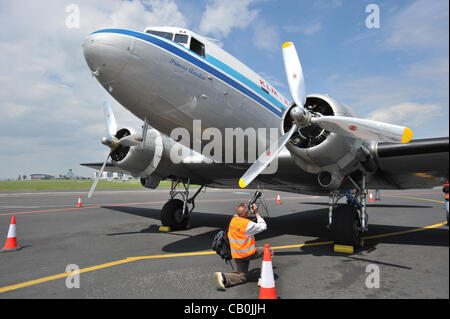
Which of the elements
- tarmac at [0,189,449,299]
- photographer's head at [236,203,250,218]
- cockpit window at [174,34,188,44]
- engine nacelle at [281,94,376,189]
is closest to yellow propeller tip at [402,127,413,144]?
engine nacelle at [281,94,376,189]

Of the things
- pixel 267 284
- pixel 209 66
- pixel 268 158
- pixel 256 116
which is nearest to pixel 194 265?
pixel 267 284

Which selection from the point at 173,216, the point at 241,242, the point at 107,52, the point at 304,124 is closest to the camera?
the point at 241,242

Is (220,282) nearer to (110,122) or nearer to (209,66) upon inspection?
(209,66)

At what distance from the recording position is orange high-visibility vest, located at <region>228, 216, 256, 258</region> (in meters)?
4.34

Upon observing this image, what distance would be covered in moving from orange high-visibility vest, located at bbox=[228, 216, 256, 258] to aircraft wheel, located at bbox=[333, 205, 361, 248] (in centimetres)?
305

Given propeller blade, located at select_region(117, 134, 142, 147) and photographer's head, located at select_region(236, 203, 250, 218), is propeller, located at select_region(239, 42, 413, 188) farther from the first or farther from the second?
propeller blade, located at select_region(117, 134, 142, 147)

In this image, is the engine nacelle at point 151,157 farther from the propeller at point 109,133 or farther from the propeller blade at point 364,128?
the propeller blade at point 364,128

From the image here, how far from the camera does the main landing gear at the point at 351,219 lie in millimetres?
6367

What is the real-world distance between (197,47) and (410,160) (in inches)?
223

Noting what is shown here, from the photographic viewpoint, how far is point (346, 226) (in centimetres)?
643

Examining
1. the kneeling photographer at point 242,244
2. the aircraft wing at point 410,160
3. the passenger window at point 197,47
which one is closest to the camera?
the kneeling photographer at point 242,244

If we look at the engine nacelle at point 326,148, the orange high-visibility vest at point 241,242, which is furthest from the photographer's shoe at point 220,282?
the engine nacelle at point 326,148
